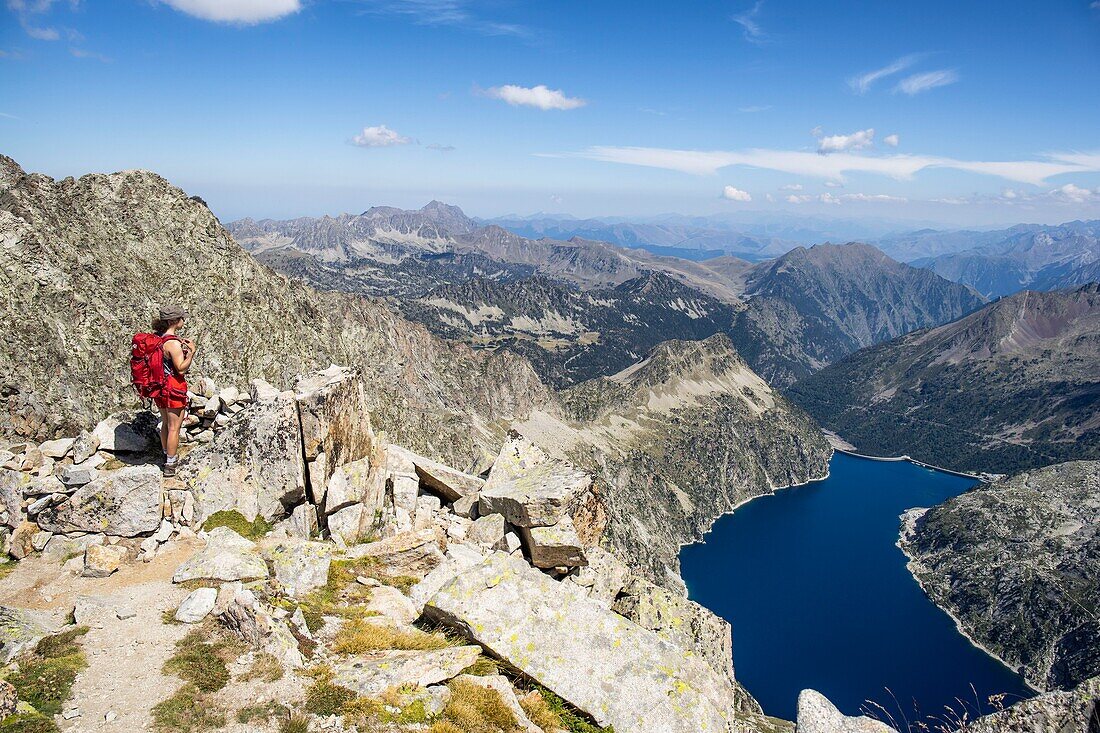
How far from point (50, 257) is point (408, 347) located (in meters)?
117

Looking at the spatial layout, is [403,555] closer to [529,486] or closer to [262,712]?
[529,486]

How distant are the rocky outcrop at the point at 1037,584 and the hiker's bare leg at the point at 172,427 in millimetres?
186597

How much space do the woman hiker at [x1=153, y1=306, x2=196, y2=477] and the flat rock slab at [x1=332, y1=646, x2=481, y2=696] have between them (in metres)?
11.9

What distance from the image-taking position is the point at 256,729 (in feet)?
34.0

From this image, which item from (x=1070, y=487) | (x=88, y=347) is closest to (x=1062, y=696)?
(x=88, y=347)

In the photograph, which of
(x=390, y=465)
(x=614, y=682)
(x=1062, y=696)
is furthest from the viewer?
(x=390, y=465)

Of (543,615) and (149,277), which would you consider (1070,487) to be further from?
(149,277)

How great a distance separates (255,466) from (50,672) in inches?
390

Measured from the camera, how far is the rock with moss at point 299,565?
15711mm

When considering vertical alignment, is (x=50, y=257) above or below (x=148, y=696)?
above

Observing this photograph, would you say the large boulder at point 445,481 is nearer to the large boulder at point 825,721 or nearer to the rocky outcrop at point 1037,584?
the large boulder at point 825,721

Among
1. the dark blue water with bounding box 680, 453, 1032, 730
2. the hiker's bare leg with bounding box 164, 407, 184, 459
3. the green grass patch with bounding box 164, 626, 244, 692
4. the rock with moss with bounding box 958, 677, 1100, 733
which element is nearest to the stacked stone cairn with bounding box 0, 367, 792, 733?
the green grass patch with bounding box 164, 626, 244, 692

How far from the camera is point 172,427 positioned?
1955cm

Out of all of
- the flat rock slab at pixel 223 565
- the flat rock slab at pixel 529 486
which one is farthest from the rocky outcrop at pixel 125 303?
the flat rock slab at pixel 223 565
